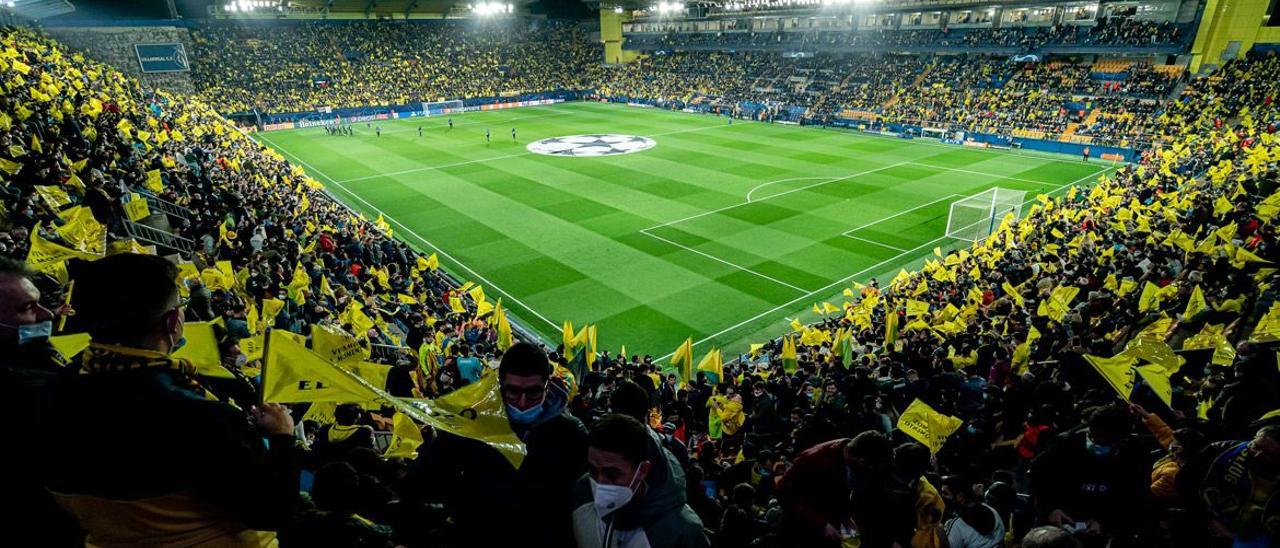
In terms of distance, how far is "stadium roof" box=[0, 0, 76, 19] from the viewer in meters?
35.7

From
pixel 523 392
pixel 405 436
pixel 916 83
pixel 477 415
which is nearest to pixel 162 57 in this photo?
pixel 405 436

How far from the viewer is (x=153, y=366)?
2.15 m

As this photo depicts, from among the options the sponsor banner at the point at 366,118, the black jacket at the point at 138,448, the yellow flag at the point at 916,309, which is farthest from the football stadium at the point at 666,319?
the sponsor banner at the point at 366,118

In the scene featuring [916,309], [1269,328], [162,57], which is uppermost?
[162,57]

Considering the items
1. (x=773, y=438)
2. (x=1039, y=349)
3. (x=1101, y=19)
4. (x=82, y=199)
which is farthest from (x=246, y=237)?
(x=1101, y=19)

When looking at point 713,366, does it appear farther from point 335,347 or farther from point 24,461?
point 24,461

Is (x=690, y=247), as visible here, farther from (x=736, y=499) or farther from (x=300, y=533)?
(x=300, y=533)

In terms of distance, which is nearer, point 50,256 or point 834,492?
point 834,492

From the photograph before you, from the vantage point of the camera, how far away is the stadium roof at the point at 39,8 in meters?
35.7

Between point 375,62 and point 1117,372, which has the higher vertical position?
point 375,62

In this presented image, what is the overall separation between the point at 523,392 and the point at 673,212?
23084 mm

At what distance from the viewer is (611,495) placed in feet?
9.12

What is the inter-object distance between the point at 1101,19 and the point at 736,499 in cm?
5376

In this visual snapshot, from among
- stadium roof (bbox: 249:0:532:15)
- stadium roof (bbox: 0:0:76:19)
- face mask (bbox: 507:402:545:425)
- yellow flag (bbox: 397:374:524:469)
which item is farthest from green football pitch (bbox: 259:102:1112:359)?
stadium roof (bbox: 249:0:532:15)
